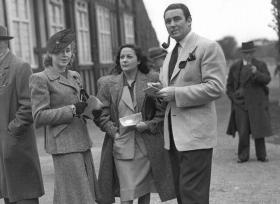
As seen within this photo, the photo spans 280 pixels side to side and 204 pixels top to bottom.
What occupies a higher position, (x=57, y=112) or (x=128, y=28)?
(x=128, y=28)

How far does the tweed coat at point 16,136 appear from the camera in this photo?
512 centimetres

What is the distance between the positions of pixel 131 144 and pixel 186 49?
1129 mm

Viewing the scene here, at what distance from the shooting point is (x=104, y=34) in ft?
80.3

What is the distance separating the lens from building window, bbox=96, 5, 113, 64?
2350cm

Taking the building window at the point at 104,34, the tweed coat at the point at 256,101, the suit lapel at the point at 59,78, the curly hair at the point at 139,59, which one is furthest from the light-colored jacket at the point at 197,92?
the building window at the point at 104,34

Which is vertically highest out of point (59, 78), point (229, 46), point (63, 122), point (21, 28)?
point (21, 28)

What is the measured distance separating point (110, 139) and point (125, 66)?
70cm

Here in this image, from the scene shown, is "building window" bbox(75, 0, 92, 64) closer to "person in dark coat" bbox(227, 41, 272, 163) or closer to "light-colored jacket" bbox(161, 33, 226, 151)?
"person in dark coat" bbox(227, 41, 272, 163)

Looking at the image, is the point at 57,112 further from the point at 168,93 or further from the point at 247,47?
the point at 247,47

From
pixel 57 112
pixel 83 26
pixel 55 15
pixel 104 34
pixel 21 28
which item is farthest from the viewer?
pixel 104 34

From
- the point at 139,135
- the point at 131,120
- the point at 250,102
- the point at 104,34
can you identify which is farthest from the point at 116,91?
the point at 104,34

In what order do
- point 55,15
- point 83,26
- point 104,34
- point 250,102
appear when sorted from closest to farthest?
point 250,102
point 55,15
point 83,26
point 104,34

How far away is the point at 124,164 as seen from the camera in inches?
202

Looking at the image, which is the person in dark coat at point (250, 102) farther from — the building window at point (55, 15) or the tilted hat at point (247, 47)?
the building window at point (55, 15)
